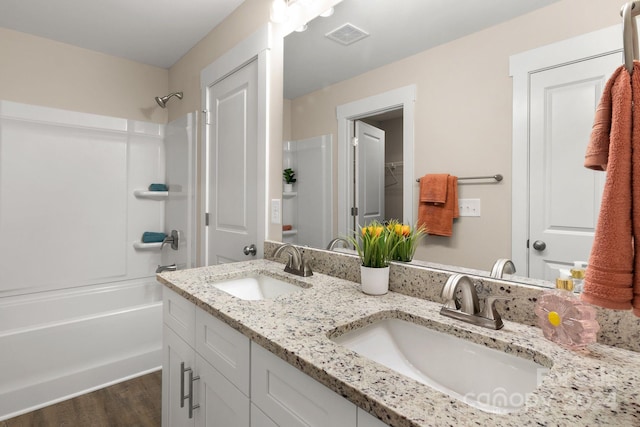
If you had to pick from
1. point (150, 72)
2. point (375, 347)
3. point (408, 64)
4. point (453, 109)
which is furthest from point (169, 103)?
point (375, 347)

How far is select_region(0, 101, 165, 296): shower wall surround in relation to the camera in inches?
93.2

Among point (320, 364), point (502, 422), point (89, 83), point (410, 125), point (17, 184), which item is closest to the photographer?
point (502, 422)

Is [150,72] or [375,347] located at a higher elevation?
[150,72]

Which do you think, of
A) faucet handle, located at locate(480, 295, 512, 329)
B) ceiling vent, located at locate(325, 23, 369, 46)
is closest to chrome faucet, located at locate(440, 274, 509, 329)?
faucet handle, located at locate(480, 295, 512, 329)

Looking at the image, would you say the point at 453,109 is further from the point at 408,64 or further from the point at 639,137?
the point at 639,137

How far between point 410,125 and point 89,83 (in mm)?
2715

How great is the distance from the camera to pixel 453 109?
1075mm

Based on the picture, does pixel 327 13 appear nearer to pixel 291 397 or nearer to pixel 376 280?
pixel 376 280

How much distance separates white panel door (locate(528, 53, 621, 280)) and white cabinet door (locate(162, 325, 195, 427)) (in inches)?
47.3

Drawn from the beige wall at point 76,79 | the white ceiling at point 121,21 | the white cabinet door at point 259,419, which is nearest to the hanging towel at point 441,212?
the white cabinet door at point 259,419

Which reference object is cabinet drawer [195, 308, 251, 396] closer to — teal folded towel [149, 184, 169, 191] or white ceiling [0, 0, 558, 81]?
white ceiling [0, 0, 558, 81]

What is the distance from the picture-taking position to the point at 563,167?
2.80 feet

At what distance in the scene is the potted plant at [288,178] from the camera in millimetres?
1775

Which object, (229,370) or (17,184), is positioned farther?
(17,184)
